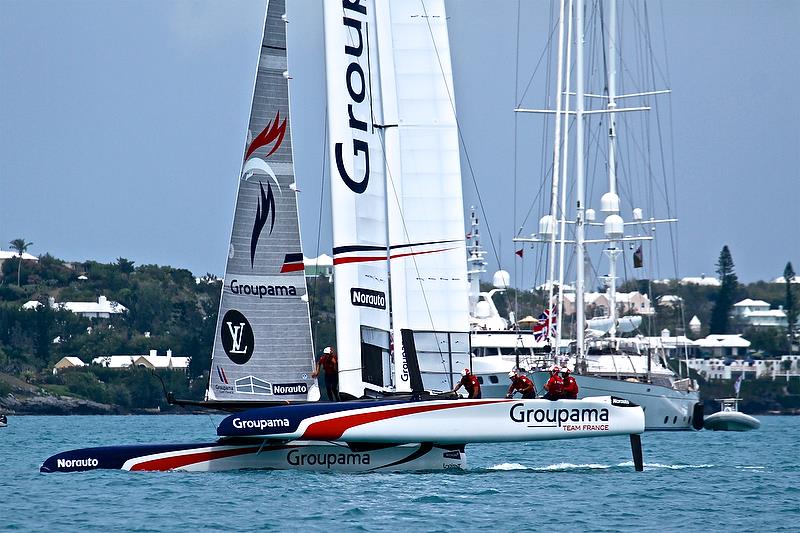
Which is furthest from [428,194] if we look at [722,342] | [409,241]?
[722,342]

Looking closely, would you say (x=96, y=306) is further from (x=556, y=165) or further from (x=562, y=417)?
(x=562, y=417)

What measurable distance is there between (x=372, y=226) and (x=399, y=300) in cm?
124

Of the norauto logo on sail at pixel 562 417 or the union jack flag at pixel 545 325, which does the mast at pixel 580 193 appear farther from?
the norauto logo on sail at pixel 562 417

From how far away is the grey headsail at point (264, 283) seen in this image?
23.8m

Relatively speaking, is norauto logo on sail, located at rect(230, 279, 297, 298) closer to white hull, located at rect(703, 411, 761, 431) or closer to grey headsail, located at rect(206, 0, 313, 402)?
grey headsail, located at rect(206, 0, 313, 402)

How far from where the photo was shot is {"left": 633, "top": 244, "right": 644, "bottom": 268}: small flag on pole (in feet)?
178

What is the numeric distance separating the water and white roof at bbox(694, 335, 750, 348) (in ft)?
250

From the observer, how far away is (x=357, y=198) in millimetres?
24219

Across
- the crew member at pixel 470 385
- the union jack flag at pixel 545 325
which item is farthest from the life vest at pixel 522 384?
the union jack flag at pixel 545 325

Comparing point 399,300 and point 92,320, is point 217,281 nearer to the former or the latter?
point 92,320

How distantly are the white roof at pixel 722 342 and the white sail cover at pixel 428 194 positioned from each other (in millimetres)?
79984

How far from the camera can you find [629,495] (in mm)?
21953

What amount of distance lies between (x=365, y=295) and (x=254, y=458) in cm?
302

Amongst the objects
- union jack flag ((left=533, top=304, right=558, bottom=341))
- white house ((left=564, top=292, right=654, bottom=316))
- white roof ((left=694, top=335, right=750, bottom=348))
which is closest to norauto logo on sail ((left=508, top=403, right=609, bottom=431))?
union jack flag ((left=533, top=304, right=558, bottom=341))
